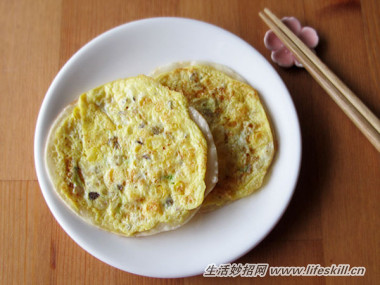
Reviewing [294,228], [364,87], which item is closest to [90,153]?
[294,228]

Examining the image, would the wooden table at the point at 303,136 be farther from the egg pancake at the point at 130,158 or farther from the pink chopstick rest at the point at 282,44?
the egg pancake at the point at 130,158

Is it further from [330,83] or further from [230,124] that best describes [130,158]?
[330,83]

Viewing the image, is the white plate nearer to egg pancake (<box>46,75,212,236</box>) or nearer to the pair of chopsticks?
egg pancake (<box>46,75,212,236</box>)

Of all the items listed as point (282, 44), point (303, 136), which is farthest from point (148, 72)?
point (303, 136)

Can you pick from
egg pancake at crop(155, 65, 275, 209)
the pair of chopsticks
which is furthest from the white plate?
the pair of chopsticks

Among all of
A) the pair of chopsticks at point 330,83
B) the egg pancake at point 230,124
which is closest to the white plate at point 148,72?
the egg pancake at point 230,124

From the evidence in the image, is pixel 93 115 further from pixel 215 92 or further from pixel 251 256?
pixel 251 256
